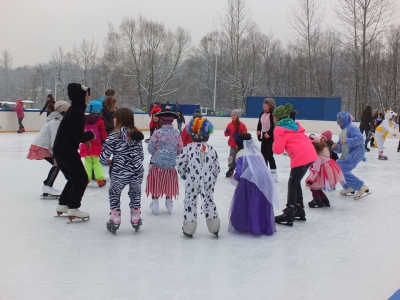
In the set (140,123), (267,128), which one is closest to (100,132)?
(267,128)

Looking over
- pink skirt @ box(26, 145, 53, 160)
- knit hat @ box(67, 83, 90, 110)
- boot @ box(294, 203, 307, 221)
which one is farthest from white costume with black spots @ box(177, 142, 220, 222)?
pink skirt @ box(26, 145, 53, 160)

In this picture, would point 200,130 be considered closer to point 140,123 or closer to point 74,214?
point 74,214

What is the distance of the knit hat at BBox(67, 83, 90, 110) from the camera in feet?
15.9

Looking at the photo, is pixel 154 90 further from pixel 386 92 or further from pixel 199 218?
pixel 199 218

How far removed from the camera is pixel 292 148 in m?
5.22

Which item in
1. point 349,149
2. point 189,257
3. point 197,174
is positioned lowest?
point 189,257

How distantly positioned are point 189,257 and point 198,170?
884 mm

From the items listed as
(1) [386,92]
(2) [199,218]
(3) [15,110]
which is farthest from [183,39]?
(2) [199,218]

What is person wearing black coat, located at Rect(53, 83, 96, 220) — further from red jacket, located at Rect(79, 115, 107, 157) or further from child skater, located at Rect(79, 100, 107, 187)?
red jacket, located at Rect(79, 115, 107, 157)

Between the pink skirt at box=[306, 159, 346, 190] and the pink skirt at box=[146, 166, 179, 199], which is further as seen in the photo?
the pink skirt at box=[306, 159, 346, 190]

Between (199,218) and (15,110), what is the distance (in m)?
15.9

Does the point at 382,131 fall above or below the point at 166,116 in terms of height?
below

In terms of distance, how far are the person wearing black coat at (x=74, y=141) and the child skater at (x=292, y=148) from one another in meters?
2.08

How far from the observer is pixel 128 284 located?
333 centimetres
